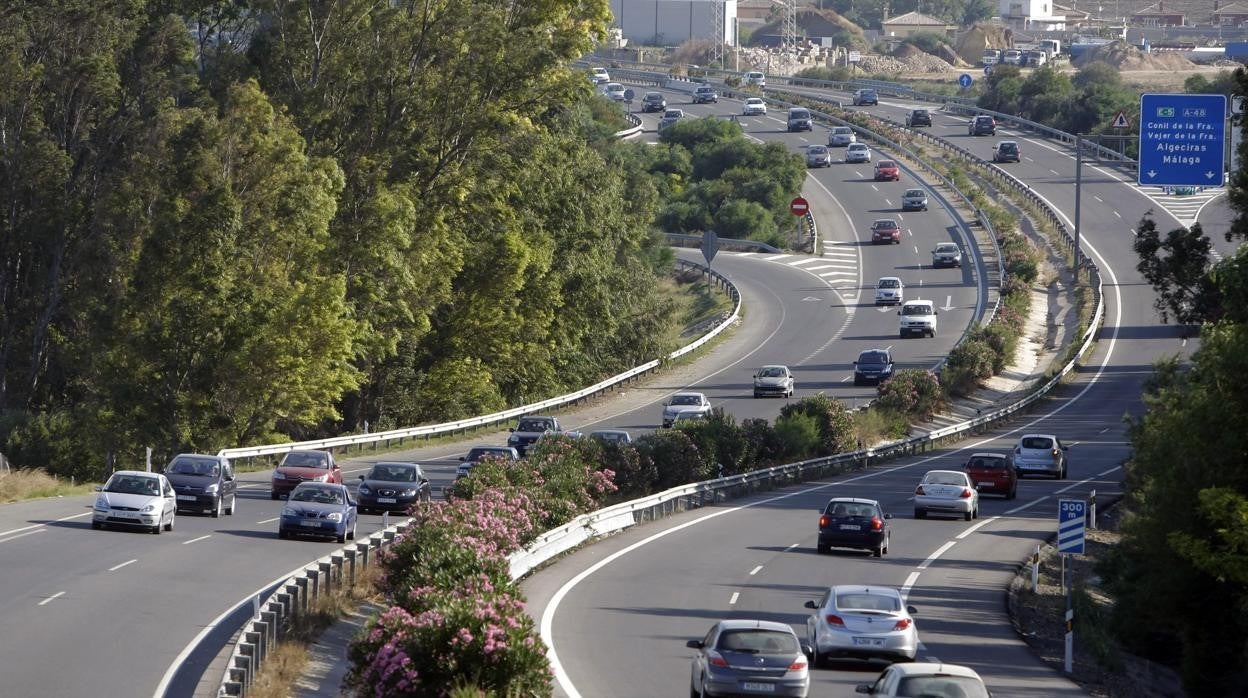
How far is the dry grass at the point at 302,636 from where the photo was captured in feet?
68.0

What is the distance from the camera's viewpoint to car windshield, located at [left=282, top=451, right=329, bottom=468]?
41.4 meters

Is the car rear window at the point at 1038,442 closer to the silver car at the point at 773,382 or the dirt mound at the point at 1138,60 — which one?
the silver car at the point at 773,382

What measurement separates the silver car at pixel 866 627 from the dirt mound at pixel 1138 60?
17387cm

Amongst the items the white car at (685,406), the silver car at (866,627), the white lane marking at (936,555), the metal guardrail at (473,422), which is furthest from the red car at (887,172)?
the silver car at (866,627)

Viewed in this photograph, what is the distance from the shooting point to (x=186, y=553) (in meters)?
31.5

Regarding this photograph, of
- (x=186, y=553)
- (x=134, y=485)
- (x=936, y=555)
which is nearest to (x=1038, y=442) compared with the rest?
(x=936, y=555)

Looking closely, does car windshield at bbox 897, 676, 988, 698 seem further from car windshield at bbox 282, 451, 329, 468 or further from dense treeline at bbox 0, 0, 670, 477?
dense treeline at bbox 0, 0, 670, 477

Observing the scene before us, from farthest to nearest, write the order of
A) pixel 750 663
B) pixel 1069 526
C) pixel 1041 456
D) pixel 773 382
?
1. pixel 773 382
2. pixel 1041 456
3. pixel 1069 526
4. pixel 750 663

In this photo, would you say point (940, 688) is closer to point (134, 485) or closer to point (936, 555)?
point (936, 555)

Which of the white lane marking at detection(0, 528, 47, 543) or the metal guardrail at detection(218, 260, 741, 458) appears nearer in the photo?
the white lane marking at detection(0, 528, 47, 543)

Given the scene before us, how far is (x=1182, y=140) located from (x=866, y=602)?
82.8 ft

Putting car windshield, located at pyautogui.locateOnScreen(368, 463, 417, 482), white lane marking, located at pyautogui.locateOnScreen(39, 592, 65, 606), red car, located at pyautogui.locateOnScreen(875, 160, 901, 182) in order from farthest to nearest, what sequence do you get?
red car, located at pyautogui.locateOnScreen(875, 160, 901, 182), car windshield, located at pyautogui.locateOnScreen(368, 463, 417, 482), white lane marking, located at pyautogui.locateOnScreen(39, 592, 65, 606)

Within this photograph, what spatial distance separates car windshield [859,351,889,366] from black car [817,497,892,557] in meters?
32.1

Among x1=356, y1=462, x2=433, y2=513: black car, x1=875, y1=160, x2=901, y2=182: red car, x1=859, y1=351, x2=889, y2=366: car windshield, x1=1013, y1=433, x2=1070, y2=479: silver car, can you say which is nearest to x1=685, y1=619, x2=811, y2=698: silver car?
x1=356, y1=462, x2=433, y2=513: black car
